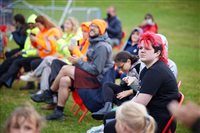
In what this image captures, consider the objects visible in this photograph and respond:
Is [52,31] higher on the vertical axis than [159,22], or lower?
higher

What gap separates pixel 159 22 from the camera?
97.7ft

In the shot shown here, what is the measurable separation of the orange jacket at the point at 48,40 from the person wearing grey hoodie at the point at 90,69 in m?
1.89

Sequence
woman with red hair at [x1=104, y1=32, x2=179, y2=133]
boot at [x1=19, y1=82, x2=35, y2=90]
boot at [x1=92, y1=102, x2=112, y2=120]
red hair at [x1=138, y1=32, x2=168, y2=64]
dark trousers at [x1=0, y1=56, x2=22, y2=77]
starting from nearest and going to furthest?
woman with red hair at [x1=104, y1=32, x2=179, y2=133], red hair at [x1=138, y1=32, x2=168, y2=64], boot at [x1=92, y1=102, x2=112, y2=120], dark trousers at [x1=0, y1=56, x2=22, y2=77], boot at [x1=19, y1=82, x2=35, y2=90]

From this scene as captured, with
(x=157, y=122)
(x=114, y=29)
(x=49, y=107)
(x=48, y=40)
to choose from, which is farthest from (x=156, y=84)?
(x=114, y=29)

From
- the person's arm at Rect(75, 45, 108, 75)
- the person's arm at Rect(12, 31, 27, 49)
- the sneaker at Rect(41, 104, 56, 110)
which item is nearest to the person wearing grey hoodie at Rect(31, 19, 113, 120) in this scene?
the person's arm at Rect(75, 45, 108, 75)

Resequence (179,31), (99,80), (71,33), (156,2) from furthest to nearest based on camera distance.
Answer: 1. (156,2)
2. (179,31)
3. (71,33)
4. (99,80)

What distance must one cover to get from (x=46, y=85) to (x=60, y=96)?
1236 millimetres

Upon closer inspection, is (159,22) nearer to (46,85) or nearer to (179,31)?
(179,31)

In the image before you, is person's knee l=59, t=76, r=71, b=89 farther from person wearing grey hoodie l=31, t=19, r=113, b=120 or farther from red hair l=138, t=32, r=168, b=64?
red hair l=138, t=32, r=168, b=64

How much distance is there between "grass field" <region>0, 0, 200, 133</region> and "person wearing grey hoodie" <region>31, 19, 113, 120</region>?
56 centimetres

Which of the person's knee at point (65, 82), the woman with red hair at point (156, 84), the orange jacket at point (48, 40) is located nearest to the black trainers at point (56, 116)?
the person's knee at point (65, 82)

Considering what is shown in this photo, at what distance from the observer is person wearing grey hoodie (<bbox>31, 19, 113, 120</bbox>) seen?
781 cm

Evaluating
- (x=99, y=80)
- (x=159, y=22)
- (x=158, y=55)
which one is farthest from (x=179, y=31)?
(x=158, y=55)

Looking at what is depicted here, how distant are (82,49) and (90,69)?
3.55 feet
